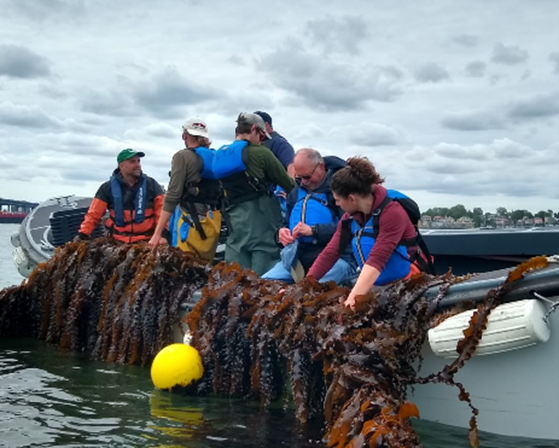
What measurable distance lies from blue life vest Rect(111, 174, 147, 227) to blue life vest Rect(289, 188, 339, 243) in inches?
125

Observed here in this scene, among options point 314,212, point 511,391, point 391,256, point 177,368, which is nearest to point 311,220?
point 314,212

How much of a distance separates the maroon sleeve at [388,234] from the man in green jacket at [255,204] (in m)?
2.16

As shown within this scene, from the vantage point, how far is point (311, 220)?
620 cm

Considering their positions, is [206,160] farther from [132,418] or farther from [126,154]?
[132,418]

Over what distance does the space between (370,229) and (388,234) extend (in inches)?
15.1

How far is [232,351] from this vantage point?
611 cm

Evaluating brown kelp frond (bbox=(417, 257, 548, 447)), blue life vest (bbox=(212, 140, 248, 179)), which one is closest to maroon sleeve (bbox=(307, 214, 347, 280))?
brown kelp frond (bbox=(417, 257, 548, 447))

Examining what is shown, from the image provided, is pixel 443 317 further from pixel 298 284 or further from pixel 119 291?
pixel 119 291

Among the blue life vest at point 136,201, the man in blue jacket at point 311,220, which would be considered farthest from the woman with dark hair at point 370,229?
the blue life vest at point 136,201

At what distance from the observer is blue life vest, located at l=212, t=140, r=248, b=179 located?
276 inches

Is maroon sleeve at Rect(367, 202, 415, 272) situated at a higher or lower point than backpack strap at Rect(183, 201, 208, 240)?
lower

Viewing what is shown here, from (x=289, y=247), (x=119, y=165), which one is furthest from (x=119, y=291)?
(x=289, y=247)

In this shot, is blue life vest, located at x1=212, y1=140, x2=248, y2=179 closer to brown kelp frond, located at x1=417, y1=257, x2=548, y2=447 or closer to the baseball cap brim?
the baseball cap brim

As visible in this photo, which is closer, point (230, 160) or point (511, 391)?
point (511, 391)
